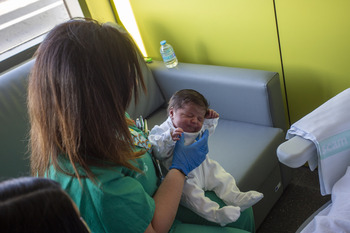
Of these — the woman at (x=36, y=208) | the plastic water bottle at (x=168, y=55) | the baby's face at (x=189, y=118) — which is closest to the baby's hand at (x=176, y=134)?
the baby's face at (x=189, y=118)

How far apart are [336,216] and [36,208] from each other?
3.04 feet

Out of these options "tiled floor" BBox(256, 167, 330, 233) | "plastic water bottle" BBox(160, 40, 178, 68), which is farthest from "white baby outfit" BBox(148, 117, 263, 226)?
"plastic water bottle" BBox(160, 40, 178, 68)

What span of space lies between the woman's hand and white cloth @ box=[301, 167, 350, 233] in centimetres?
42

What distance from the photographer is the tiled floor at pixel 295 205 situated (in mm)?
1872

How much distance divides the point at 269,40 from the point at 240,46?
0.18m

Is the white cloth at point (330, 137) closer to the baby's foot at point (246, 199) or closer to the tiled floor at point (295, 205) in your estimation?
the baby's foot at point (246, 199)

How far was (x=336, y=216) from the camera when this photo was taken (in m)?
1.12

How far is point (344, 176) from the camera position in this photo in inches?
50.8

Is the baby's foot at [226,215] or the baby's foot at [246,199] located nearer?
the baby's foot at [226,215]

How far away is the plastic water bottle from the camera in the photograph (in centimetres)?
228

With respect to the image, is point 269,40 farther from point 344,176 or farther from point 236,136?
point 344,176

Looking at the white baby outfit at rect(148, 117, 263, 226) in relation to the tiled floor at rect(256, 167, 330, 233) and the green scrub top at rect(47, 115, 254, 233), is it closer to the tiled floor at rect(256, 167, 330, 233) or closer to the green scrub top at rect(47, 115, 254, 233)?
the green scrub top at rect(47, 115, 254, 233)

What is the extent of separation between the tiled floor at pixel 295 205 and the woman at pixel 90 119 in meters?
1.02

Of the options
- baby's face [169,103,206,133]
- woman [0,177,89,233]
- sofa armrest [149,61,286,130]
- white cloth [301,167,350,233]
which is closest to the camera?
Result: woman [0,177,89,233]
